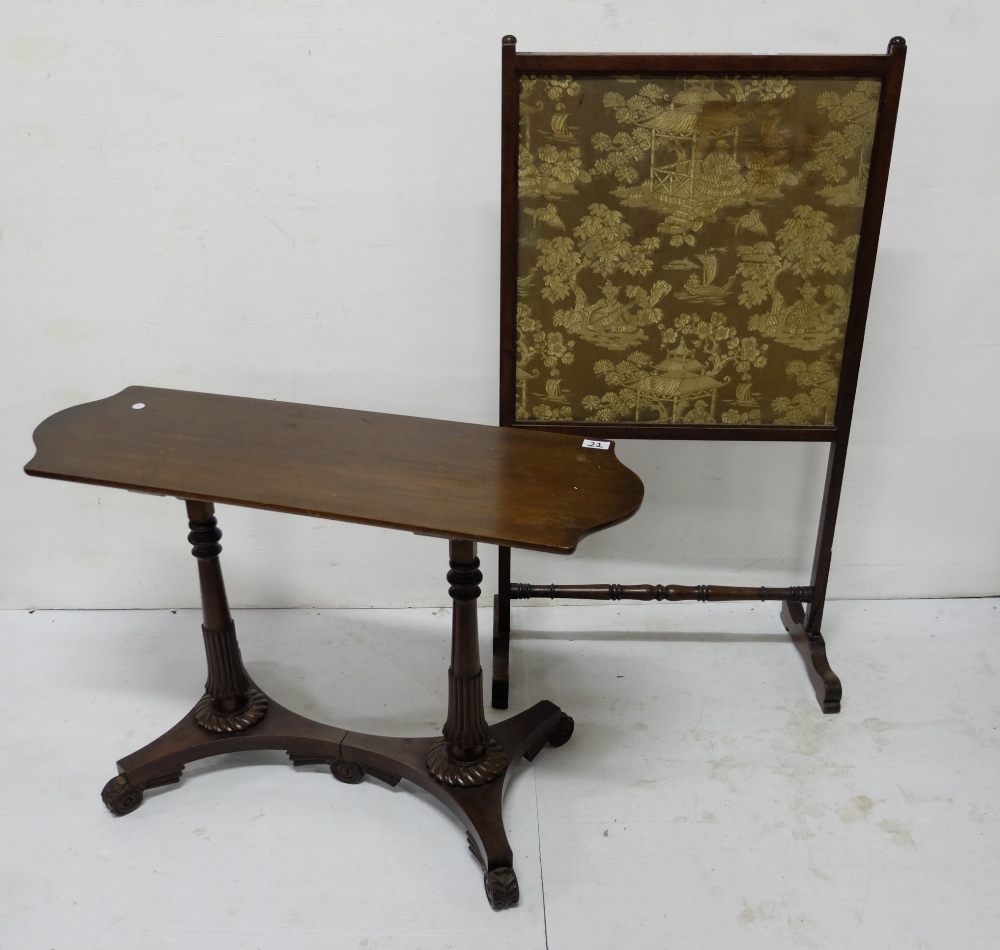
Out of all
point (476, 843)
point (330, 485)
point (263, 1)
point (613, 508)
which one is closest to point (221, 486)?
point (330, 485)

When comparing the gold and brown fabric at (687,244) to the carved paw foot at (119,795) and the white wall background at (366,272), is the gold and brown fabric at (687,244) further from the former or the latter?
the carved paw foot at (119,795)

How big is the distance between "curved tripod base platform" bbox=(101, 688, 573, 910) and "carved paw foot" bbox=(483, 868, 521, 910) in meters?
0.10

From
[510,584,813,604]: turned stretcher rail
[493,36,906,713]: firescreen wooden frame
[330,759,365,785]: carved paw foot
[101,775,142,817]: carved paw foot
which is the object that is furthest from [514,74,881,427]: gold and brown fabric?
[101,775,142,817]: carved paw foot

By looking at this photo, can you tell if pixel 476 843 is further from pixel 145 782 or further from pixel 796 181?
pixel 796 181

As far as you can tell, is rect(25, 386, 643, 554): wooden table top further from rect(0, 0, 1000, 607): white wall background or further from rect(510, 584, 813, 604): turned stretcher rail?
rect(510, 584, 813, 604): turned stretcher rail

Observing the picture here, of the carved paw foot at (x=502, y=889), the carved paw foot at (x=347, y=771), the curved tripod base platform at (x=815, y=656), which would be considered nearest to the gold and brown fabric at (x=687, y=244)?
the curved tripod base platform at (x=815, y=656)

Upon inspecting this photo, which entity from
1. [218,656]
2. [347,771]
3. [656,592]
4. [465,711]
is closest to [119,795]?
[218,656]

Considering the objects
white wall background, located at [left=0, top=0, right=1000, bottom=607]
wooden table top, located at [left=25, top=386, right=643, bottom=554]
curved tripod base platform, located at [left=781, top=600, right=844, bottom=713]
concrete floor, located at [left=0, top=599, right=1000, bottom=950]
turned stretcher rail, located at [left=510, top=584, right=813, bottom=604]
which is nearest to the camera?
wooden table top, located at [left=25, top=386, right=643, bottom=554]

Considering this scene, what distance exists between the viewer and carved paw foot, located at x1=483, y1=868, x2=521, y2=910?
6.29ft

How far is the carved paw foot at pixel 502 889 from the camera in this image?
1.92 metres

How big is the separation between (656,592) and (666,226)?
971 millimetres

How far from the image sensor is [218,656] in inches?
88.7

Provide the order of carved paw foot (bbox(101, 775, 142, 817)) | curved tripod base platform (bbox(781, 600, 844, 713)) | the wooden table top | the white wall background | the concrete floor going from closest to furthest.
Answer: the wooden table top → the concrete floor → carved paw foot (bbox(101, 775, 142, 817)) → the white wall background → curved tripod base platform (bbox(781, 600, 844, 713))

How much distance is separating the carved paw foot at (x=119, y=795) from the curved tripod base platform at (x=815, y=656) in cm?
168
